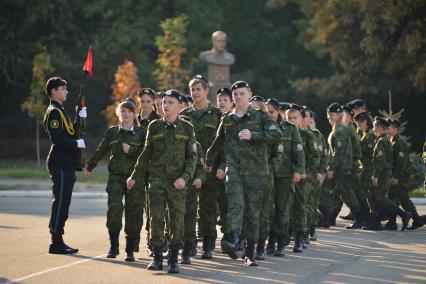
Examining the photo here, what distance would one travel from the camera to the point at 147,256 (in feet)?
43.6

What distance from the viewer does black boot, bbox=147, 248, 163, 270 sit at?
1172cm

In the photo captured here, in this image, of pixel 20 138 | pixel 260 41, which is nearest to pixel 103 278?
pixel 20 138

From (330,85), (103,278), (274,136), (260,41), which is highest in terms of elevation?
(260,41)

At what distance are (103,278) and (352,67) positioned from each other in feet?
88.4

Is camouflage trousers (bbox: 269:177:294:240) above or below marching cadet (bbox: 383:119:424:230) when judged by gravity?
below

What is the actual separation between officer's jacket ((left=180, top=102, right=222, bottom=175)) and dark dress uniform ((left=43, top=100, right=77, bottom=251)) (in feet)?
5.12

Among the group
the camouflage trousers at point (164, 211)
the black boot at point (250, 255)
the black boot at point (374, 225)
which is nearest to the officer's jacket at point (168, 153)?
the camouflage trousers at point (164, 211)

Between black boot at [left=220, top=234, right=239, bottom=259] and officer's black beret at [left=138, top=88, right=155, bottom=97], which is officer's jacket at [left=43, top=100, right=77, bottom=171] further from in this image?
black boot at [left=220, top=234, right=239, bottom=259]

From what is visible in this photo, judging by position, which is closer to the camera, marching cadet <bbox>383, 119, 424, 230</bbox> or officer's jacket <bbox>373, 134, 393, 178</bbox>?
officer's jacket <bbox>373, 134, 393, 178</bbox>

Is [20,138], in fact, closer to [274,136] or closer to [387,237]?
[387,237]

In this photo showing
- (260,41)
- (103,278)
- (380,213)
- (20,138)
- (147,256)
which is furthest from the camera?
(260,41)

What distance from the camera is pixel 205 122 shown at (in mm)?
13555

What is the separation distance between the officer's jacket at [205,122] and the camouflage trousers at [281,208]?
3.61 feet

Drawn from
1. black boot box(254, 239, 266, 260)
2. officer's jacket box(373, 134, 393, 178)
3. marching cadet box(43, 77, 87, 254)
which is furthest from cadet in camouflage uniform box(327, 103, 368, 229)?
marching cadet box(43, 77, 87, 254)
